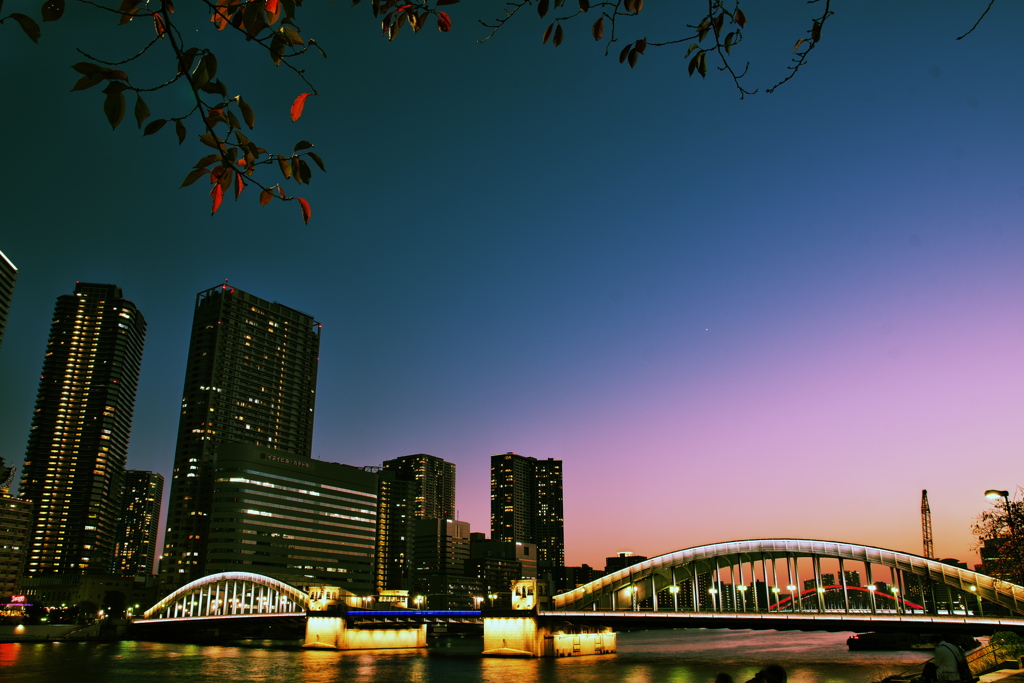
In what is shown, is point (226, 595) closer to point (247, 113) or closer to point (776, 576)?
point (776, 576)

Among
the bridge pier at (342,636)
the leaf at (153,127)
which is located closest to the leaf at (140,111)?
the leaf at (153,127)

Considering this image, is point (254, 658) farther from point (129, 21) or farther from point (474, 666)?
point (129, 21)

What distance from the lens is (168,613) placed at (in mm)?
154625

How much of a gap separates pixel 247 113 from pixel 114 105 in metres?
0.78

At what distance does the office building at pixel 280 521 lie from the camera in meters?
173

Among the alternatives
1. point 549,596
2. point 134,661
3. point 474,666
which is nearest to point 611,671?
point 474,666

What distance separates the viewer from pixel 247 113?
456 centimetres

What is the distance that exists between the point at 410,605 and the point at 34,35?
161m

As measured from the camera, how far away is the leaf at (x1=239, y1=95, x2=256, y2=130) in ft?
14.8

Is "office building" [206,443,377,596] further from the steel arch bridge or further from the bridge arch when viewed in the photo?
the steel arch bridge

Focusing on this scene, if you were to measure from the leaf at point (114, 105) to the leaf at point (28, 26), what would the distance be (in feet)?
1.45

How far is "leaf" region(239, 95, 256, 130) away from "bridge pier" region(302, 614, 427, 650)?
4783 inches

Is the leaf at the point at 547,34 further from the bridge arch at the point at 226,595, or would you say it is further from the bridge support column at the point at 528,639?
the bridge arch at the point at 226,595

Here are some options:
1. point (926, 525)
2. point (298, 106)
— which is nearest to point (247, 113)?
point (298, 106)
